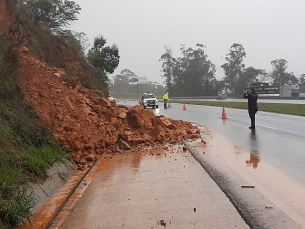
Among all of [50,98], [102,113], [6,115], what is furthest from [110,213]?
[102,113]

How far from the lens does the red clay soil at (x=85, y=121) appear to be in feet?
34.0

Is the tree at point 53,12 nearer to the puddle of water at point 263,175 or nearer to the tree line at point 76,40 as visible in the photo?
the tree line at point 76,40

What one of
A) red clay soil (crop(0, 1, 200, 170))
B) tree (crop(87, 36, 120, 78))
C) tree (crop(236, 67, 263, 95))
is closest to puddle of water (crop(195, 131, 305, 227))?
red clay soil (crop(0, 1, 200, 170))

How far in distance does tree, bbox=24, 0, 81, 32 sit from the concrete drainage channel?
2092cm

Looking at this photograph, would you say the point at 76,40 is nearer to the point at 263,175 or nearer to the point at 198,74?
the point at 263,175

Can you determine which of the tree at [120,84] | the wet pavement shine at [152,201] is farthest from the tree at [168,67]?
the wet pavement shine at [152,201]

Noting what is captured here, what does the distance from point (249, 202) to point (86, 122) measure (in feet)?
22.8

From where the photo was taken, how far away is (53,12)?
30.2 m

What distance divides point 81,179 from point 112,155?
275cm

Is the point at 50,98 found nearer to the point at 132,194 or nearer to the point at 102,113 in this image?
the point at 102,113

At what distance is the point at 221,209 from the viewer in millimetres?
5508

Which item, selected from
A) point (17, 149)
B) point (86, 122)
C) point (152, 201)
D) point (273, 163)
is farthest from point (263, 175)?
point (86, 122)

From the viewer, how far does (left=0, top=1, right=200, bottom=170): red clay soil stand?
10.4 metres

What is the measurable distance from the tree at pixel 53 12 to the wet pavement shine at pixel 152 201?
1975 cm
